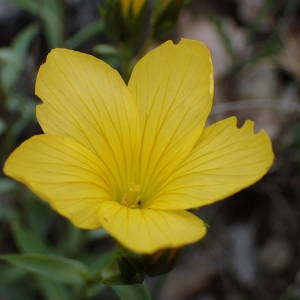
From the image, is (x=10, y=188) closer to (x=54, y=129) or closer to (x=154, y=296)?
(x=154, y=296)

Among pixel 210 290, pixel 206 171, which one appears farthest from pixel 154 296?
pixel 206 171

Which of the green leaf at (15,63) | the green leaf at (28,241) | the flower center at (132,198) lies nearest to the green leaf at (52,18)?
the green leaf at (15,63)

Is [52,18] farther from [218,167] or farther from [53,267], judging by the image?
[218,167]

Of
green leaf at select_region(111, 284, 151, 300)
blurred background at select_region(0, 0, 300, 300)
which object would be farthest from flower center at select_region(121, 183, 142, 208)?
blurred background at select_region(0, 0, 300, 300)

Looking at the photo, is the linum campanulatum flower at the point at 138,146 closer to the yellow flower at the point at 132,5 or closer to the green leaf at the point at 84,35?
the yellow flower at the point at 132,5

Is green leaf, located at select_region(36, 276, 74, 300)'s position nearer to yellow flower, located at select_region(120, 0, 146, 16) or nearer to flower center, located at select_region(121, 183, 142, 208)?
flower center, located at select_region(121, 183, 142, 208)

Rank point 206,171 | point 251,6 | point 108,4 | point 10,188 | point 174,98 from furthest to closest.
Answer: point 251,6, point 10,188, point 108,4, point 174,98, point 206,171
